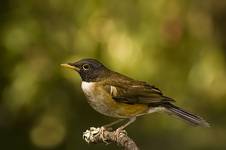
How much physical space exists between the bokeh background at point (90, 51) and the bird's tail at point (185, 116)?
9.40ft

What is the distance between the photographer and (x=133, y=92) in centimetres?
816

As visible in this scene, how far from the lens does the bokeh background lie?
11148 mm

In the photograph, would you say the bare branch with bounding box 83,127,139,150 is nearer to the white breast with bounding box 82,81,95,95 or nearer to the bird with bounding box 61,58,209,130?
the bird with bounding box 61,58,209,130

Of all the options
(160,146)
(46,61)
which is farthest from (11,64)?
(160,146)

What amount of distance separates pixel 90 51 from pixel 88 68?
3155mm

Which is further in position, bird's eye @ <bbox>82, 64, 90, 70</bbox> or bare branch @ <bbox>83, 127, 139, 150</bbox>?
bird's eye @ <bbox>82, 64, 90, 70</bbox>

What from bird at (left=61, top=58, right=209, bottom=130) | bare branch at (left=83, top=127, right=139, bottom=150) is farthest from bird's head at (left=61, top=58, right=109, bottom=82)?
bare branch at (left=83, top=127, right=139, bottom=150)

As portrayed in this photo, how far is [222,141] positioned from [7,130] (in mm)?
3231

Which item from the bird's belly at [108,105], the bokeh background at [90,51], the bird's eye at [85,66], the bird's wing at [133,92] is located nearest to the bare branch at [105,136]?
the bird's belly at [108,105]

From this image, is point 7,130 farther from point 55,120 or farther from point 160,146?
point 160,146

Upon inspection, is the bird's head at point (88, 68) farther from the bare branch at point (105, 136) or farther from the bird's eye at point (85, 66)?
the bare branch at point (105, 136)

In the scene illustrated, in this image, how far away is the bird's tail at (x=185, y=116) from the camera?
25.8 ft

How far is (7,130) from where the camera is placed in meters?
13.2

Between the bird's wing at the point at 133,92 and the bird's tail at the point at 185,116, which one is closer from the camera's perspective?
the bird's tail at the point at 185,116
